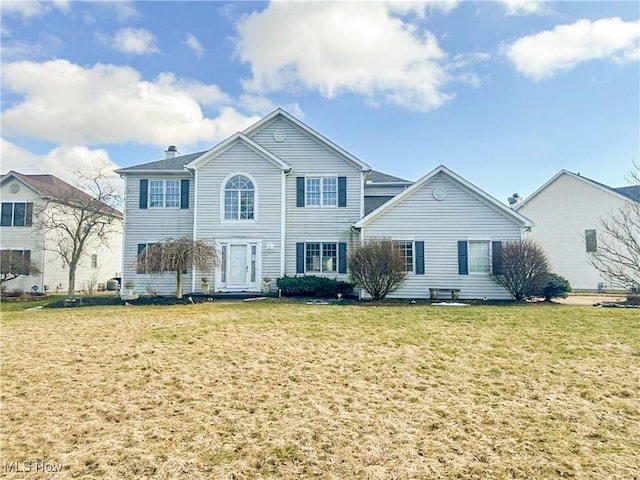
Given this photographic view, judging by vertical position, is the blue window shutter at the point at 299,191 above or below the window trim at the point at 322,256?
above

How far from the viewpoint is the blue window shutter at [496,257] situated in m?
16.2

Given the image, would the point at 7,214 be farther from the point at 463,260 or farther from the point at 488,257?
the point at 488,257

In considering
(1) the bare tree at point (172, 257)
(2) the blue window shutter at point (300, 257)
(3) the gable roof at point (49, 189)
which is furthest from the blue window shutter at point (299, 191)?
(3) the gable roof at point (49, 189)

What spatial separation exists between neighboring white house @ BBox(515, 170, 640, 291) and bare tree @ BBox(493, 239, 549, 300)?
1065 cm

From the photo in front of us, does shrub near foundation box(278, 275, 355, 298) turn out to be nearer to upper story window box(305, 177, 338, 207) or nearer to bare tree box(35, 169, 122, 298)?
upper story window box(305, 177, 338, 207)

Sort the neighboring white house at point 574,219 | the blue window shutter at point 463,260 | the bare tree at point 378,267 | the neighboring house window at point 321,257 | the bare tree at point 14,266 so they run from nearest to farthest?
the bare tree at point 378,267
the blue window shutter at point 463,260
the neighboring house window at point 321,257
the bare tree at point 14,266
the neighboring white house at point 574,219

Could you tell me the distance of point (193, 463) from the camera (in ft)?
12.8

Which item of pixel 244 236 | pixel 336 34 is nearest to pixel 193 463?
pixel 336 34

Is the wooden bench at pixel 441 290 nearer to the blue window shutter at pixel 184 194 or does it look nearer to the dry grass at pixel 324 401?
the dry grass at pixel 324 401

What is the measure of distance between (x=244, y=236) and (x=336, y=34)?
9.58 meters

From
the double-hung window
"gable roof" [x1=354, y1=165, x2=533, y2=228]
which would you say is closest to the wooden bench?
"gable roof" [x1=354, y1=165, x2=533, y2=228]

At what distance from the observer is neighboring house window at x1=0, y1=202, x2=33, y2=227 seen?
75.6 ft

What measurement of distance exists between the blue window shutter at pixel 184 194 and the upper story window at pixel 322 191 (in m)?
5.90

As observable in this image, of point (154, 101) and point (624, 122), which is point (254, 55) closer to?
point (154, 101)
